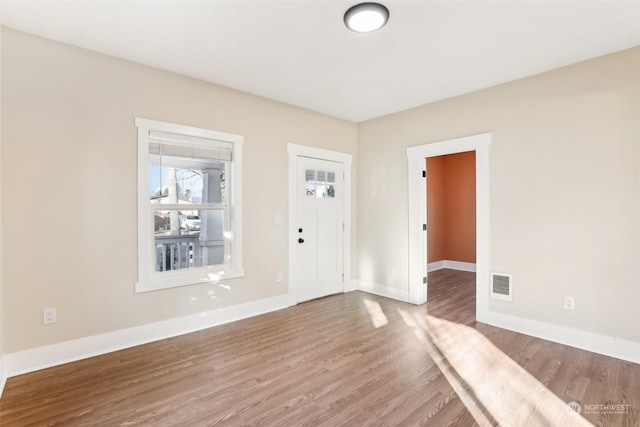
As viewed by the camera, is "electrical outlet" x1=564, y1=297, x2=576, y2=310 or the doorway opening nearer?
"electrical outlet" x1=564, y1=297, x2=576, y2=310

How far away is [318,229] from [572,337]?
3.07 m

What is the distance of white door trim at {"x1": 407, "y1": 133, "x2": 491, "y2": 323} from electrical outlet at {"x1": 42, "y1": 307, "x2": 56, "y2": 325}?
3.92 m

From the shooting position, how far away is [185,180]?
3367 mm

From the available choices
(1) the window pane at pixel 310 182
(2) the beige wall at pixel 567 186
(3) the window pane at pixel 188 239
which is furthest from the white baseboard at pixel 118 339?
(2) the beige wall at pixel 567 186

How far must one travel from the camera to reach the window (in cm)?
302

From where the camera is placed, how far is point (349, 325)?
11.4ft

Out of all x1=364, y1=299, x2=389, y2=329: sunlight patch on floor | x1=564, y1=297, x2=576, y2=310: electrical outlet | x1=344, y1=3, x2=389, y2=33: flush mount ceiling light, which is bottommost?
x1=364, y1=299, x2=389, y2=329: sunlight patch on floor

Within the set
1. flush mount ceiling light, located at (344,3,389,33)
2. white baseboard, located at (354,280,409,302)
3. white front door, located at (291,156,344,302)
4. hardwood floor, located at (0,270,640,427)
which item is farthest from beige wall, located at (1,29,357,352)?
white baseboard, located at (354,280,409,302)

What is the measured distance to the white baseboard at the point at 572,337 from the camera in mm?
2638

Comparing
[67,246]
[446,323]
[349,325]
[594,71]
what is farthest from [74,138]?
[594,71]

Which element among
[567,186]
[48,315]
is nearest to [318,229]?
[567,186]

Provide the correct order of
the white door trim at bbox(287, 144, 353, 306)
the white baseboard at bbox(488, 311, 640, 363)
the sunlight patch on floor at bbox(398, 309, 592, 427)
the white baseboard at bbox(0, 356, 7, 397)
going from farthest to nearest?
the white door trim at bbox(287, 144, 353, 306) → the white baseboard at bbox(488, 311, 640, 363) → the white baseboard at bbox(0, 356, 7, 397) → the sunlight patch on floor at bbox(398, 309, 592, 427)

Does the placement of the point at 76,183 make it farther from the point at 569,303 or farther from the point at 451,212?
the point at 451,212

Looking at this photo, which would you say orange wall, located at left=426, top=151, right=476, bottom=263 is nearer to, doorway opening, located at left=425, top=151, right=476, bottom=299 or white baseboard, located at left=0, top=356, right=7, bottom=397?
doorway opening, located at left=425, top=151, right=476, bottom=299
